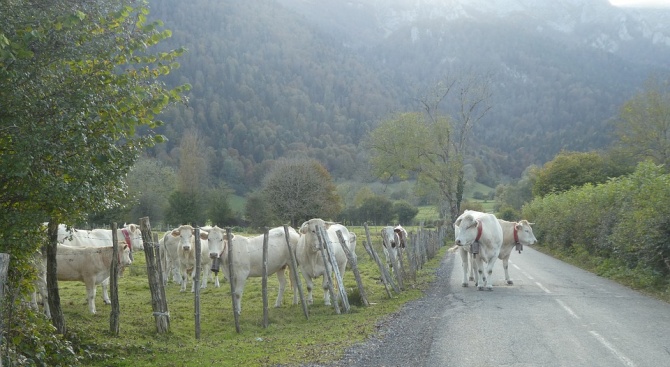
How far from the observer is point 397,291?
1702 centimetres

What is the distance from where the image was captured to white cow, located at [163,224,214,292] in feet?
54.7

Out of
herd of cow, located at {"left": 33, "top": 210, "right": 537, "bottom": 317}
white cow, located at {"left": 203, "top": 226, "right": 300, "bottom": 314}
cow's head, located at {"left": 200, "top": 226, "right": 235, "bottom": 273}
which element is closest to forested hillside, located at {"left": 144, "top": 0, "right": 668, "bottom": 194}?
herd of cow, located at {"left": 33, "top": 210, "right": 537, "bottom": 317}

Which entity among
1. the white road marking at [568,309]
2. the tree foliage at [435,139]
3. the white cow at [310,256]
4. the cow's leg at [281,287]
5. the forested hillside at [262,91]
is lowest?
A: the white road marking at [568,309]

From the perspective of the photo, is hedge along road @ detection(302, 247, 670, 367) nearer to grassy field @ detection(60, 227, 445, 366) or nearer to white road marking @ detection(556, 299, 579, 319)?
white road marking @ detection(556, 299, 579, 319)

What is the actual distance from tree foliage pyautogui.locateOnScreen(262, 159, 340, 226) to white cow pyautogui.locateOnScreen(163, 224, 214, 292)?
44035 mm

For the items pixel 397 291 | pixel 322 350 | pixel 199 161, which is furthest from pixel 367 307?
pixel 199 161

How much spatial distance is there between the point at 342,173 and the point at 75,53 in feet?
367

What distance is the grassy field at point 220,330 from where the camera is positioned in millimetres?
9141

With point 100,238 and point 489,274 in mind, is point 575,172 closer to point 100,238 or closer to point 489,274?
point 489,274

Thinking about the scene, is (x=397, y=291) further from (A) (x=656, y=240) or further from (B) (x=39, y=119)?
(B) (x=39, y=119)

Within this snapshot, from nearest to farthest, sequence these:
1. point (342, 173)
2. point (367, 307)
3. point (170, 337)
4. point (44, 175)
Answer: point (44, 175)
point (170, 337)
point (367, 307)
point (342, 173)

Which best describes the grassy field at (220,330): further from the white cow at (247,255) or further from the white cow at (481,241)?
Result: the white cow at (481,241)

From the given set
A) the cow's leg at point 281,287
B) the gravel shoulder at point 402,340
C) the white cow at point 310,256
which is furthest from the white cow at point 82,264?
the gravel shoulder at point 402,340

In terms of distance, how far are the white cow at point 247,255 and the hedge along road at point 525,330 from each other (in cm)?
374
